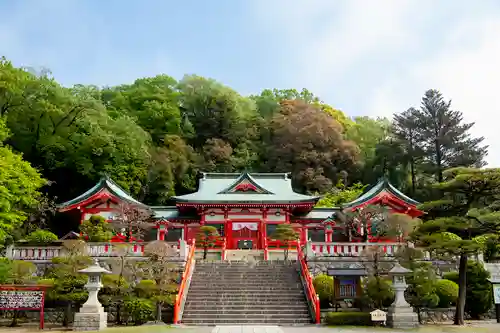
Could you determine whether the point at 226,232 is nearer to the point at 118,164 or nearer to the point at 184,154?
the point at 118,164

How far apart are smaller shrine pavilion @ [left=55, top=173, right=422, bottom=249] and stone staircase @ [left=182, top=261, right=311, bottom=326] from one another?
8.91m

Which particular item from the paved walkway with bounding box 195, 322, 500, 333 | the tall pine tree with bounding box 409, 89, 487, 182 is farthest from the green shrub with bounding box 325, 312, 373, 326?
the tall pine tree with bounding box 409, 89, 487, 182

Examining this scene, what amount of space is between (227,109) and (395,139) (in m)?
19.4

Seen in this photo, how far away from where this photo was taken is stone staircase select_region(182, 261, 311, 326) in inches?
621

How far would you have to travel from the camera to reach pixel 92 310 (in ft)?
47.6

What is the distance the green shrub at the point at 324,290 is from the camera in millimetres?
16922

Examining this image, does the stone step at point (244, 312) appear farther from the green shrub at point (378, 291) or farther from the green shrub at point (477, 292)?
the green shrub at point (477, 292)

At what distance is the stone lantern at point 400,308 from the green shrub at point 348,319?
75cm

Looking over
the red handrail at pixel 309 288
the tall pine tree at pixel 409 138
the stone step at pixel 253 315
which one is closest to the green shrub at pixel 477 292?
the red handrail at pixel 309 288

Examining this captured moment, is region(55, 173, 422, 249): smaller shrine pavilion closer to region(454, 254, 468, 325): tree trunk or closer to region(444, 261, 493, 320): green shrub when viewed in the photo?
region(444, 261, 493, 320): green shrub

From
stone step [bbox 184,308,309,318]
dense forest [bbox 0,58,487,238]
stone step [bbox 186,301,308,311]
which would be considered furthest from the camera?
dense forest [bbox 0,58,487,238]

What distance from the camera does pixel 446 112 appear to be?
139 ft

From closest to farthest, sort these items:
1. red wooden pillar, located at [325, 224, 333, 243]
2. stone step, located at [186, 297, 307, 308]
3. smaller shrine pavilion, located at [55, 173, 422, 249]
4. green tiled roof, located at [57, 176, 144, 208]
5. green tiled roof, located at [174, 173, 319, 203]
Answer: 1. stone step, located at [186, 297, 307, 308]
2. green tiled roof, located at [57, 176, 144, 208]
3. smaller shrine pavilion, located at [55, 173, 422, 249]
4. green tiled roof, located at [174, 173, 319, 203]
5. red wooden pillar, located at [325, 224, 333, 243]

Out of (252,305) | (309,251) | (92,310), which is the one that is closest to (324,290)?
(309,251)
